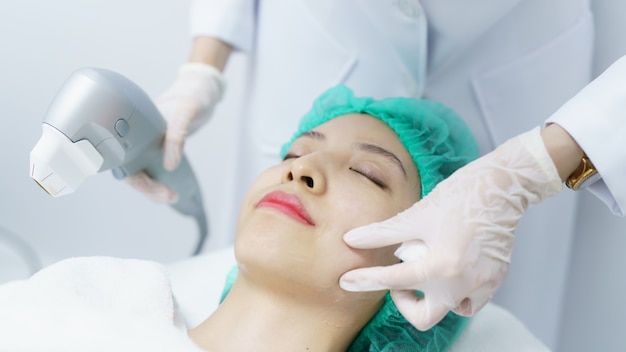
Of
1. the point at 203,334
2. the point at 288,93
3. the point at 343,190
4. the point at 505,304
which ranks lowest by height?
the point at 505,304

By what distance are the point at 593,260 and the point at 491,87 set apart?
63cm

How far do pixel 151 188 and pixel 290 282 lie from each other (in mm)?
562

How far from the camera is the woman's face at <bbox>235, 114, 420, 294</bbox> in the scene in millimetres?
1271

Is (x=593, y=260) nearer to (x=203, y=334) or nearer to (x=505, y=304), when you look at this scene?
(x=505, y=304)

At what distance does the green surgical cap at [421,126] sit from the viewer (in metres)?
1.47

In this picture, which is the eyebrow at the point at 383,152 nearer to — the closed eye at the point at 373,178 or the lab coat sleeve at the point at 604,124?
the closed eye at the point at 373,178

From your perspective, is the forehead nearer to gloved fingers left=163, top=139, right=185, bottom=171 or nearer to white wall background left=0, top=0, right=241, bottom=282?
gloved fingers left=163, top=139, right=185, bottom=171

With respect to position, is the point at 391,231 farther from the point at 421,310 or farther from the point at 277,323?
the point at 277,323

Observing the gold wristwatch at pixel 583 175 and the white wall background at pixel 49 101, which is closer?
the gold wristwatch at pixel 583 175

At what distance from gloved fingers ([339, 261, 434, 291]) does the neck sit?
14 cm

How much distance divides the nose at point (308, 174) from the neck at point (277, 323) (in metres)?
0.19

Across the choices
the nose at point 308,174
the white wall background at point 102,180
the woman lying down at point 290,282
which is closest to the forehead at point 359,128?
the woman lying down at point 290,282

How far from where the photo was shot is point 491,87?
1.74m

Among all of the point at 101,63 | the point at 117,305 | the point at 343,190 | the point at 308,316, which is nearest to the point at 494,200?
the point at 343,190
